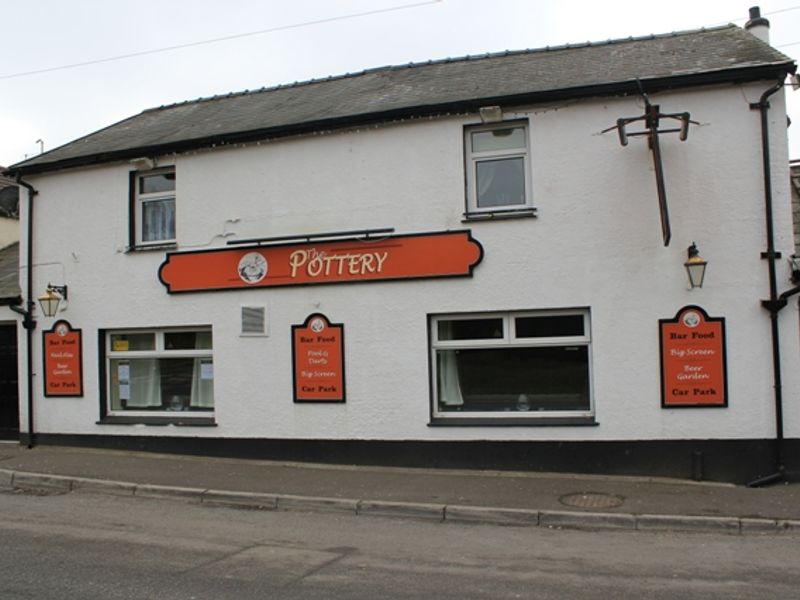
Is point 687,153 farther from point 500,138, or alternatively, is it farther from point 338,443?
point 338,443

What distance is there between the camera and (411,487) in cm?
897

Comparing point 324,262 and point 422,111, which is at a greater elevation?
point 422,111

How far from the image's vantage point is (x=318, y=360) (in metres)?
10.6

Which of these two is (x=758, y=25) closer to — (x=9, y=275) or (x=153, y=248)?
(x=153, y=248)

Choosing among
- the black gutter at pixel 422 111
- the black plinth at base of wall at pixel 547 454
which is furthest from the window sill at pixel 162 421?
the black gutter at pixel 422 111

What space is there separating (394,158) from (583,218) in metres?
2.88

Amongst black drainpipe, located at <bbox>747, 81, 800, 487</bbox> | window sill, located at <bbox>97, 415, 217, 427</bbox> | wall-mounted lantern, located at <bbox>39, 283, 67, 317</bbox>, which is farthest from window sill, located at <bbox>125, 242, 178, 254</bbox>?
black drainpipe, located at <bbox>747, 81, 800, 487</bbox>

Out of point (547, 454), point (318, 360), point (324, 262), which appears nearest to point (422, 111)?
point (324, 262)

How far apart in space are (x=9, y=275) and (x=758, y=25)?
13972 mm

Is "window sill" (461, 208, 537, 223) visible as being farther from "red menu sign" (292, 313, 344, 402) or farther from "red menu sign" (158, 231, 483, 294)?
"red menu sign" (292, 313, 344, 402)

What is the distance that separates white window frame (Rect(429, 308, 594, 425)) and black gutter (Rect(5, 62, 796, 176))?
2.94 meters

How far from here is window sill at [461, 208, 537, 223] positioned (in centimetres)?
978

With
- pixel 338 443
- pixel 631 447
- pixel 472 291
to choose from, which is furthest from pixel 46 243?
pixel 631 447

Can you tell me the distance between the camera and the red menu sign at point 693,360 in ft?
29.6
